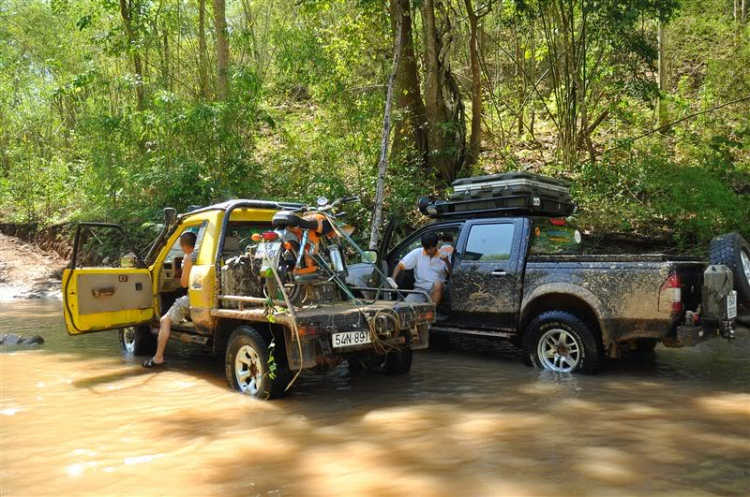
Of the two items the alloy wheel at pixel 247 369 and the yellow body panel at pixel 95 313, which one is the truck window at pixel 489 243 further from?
the yellow body panel at pixel 95 313

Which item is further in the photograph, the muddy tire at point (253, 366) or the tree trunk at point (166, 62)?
the tree trunk at point (166, 62)

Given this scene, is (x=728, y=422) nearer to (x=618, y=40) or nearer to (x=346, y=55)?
(x=618, y=40)

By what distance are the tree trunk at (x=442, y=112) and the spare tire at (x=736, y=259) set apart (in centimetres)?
786

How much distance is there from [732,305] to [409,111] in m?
9.23

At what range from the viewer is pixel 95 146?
1464 cm

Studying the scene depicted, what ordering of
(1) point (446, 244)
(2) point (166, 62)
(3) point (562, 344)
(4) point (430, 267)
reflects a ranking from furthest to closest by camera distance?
(2) point (166, 62), (1) point (446, 244), (4) point (430, 267), (3) point (562, 344)

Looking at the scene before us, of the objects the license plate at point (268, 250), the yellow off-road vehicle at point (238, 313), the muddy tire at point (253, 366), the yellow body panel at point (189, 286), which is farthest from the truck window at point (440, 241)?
the muddy tire at point (253, 366)

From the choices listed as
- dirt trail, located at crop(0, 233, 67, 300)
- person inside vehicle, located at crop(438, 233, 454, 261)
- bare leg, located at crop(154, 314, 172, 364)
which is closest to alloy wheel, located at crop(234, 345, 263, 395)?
bare leg, located at crop(154, 314, 172, 364)

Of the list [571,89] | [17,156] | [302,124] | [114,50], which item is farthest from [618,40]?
[17,156]

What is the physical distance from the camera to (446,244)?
23.6ft

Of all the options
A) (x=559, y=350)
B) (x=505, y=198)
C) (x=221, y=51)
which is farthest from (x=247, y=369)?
(x=221, y=51)

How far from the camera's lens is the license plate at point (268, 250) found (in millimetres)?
5309

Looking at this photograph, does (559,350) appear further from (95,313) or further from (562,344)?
(95,313)

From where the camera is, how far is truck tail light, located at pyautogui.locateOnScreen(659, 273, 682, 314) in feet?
17.3
